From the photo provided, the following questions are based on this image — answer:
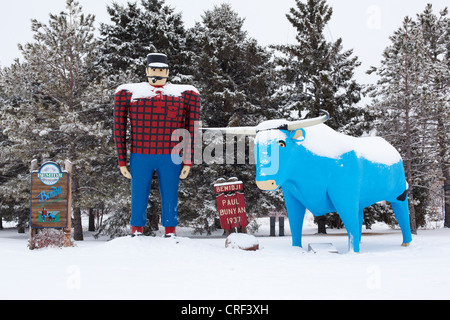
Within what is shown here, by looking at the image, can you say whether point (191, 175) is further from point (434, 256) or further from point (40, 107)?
point (434, 256)

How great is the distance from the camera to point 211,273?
4.58 m

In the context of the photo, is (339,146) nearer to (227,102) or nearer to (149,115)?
(149,115)

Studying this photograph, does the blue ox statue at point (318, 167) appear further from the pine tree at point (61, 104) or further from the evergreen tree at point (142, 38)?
the evergreen tree at point (142, 38)

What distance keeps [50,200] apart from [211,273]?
4306 millimetres

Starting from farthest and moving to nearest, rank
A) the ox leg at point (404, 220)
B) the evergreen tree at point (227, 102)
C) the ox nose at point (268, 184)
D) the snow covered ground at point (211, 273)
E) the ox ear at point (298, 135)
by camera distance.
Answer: the evergreen tree at point (227, 102) → the ox leg at point (404, 220) → the ox ear at point (298, 135) → the ox nose at point (268, 184) → the snow covered ground at point (211, 273)

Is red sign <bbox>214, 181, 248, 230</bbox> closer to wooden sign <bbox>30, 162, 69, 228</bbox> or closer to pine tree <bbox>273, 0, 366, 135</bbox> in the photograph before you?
→ wooden sign <bbox>30, 162, 69, 228</bbox>

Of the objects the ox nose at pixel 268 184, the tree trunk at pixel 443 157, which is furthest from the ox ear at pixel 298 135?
the tree trunk at pixel 443 157

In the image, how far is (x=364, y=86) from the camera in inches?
588

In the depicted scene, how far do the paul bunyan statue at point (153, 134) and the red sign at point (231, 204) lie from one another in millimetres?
1486

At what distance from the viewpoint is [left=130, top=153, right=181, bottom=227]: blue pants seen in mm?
6410

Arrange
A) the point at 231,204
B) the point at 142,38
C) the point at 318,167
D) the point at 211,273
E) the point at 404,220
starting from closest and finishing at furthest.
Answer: the point at 211,273 < the point at 318,167 < the point at 404,220 < the point at 231,204 < the point at 142,38

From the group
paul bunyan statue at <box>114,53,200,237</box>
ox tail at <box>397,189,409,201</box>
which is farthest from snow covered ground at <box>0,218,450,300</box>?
ox tail at <box>397,189,409,201</box>

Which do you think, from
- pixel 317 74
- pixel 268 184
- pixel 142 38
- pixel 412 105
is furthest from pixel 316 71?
pixel 268 184

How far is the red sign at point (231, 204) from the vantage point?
25.7ft
